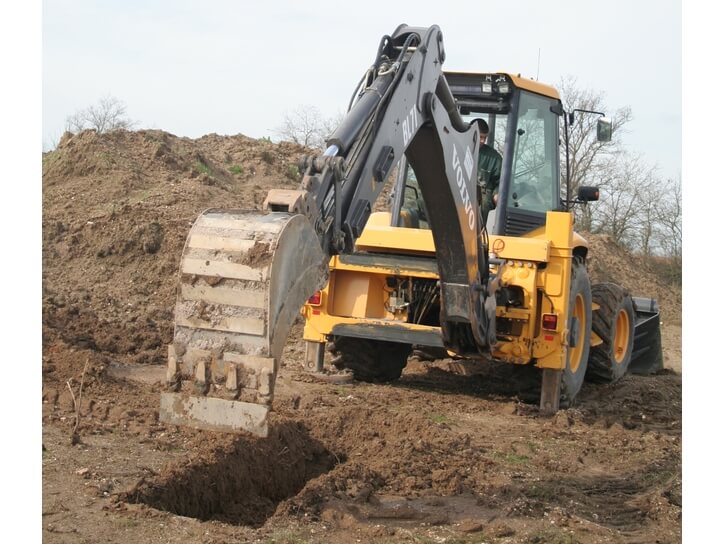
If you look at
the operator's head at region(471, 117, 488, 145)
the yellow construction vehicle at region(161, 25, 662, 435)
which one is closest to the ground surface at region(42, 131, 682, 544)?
the yellow construction vehicle at region(161, 25, 662, 435)

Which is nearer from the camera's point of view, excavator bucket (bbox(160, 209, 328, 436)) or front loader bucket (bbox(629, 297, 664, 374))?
excavator bucket (bbox(160, 209, 328, 436))

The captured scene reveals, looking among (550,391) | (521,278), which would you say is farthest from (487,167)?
(550,391)

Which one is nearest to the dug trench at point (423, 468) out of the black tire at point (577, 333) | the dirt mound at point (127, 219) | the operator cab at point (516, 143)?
the black tire at point (577, 333)

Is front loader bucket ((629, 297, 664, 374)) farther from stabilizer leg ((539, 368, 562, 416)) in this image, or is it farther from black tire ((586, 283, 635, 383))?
stabilizer leg ((539, 368, 562, 416))

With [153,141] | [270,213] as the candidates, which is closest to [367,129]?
[270,213]

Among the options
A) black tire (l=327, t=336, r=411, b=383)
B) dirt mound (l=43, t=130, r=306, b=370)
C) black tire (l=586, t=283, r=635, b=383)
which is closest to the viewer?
black tire (l=327, t=336, r=411, b=383)

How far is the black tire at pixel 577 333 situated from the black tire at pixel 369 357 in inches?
68.9

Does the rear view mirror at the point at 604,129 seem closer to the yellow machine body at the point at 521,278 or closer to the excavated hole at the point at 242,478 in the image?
the yellow machine body at the point at 521,278

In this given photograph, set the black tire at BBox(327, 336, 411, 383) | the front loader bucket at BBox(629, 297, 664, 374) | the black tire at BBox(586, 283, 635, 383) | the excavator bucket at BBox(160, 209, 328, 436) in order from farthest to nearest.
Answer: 1. the front loader bucket at BBox(629, 297, 664, 374)
2. the black tire at BBox(586, 283, 635, 383)
3. the black tire at BBox(327, 336, 411, 383)
4. the excavator bucket at BBox(160, 209, 328, 436)

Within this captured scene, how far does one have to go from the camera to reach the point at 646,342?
11.8 m

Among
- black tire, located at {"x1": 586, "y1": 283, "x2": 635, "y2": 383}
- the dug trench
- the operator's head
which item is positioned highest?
the operator's head

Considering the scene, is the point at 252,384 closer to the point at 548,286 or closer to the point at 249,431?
the point at 249,431

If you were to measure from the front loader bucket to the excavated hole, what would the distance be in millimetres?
5958

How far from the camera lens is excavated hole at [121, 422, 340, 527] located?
18.7 feet
